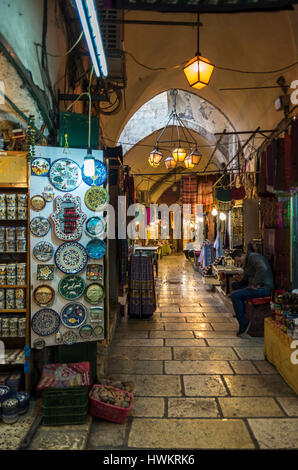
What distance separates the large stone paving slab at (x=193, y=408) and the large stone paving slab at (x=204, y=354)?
123cm

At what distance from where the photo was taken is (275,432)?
318cm

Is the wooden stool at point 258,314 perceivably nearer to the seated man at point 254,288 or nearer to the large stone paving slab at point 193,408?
the seated man at point 254,288

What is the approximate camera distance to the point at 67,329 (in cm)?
391

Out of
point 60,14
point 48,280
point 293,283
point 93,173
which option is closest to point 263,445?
point 48,280

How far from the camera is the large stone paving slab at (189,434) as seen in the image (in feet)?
9.81

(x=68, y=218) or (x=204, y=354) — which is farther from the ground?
(x=68, y=218)

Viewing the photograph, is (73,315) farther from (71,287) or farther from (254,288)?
(254,288)

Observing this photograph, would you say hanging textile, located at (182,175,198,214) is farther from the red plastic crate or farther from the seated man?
the red plastic crate

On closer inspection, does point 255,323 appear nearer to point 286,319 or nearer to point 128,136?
point 286,319

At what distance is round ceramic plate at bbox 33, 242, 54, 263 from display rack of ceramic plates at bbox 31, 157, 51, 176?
804 millimetres

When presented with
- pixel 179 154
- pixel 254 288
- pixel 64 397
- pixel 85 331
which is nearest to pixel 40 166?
pixel 85 331

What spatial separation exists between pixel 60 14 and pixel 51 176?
254 cm

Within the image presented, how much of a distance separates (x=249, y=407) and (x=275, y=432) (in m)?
0.48

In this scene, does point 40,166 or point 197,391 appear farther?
point 197,391
